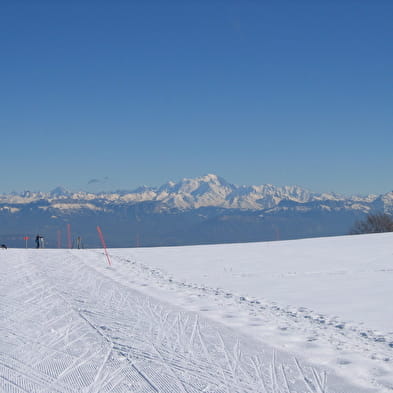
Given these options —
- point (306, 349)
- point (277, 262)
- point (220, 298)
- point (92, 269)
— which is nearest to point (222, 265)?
point (277, 262)

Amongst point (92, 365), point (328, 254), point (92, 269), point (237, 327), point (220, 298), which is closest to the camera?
point (92, 365)

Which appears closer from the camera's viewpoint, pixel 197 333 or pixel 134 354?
pixel 134 354

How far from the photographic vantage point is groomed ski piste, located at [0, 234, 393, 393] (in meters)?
6.59

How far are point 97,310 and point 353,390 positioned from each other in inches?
275

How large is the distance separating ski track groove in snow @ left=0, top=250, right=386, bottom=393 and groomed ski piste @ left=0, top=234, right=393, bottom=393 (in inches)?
0.7

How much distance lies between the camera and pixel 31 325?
33.1ft

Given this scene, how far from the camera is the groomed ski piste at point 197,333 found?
6590 millimetres

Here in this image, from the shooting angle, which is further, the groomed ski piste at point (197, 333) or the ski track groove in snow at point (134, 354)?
the groomed ski piste at point (197, 333)

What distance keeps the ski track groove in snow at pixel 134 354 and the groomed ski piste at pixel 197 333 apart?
0.06 ft

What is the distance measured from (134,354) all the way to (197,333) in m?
1.91

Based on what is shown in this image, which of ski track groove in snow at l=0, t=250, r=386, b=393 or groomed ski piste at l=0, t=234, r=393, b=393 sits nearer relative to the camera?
ski track groove in snow at l=0, t=250, r=386, b=393

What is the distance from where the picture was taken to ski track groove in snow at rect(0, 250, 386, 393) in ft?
20.9

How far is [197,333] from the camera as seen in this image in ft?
30.7

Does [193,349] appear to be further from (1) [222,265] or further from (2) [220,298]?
(1) [222,265]
